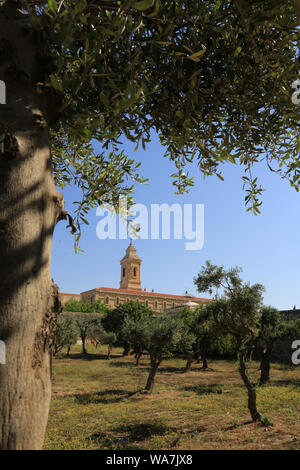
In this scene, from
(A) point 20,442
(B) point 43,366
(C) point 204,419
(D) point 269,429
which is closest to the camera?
(A) point 20,442

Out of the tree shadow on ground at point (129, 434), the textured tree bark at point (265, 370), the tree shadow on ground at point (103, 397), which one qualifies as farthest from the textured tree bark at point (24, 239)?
the textured tree bark at point (265, 370)

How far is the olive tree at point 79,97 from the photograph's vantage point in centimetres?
268

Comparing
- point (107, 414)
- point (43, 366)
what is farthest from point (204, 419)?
point (43, 366)

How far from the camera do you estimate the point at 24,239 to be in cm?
286

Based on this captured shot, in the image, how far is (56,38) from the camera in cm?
294

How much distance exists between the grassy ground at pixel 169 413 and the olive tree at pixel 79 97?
8.46 metres

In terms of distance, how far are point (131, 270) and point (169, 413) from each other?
112197 millimetres

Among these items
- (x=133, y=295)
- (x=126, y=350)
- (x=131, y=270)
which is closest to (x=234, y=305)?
(x=126, y=350)

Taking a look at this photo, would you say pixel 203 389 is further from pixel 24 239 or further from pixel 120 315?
pixel 120 315

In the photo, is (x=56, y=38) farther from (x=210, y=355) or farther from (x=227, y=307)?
(x=210, y=355)

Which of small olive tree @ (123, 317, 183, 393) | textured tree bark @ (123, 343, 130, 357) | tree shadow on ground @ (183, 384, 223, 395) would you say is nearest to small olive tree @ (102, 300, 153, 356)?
textured tree bark @ (123, 343, 130, 357)

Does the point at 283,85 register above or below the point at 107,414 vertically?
above

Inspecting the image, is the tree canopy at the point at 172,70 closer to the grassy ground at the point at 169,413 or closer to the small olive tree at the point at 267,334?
the grassy ground at the point at 169,413

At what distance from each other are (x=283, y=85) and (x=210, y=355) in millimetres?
39210
